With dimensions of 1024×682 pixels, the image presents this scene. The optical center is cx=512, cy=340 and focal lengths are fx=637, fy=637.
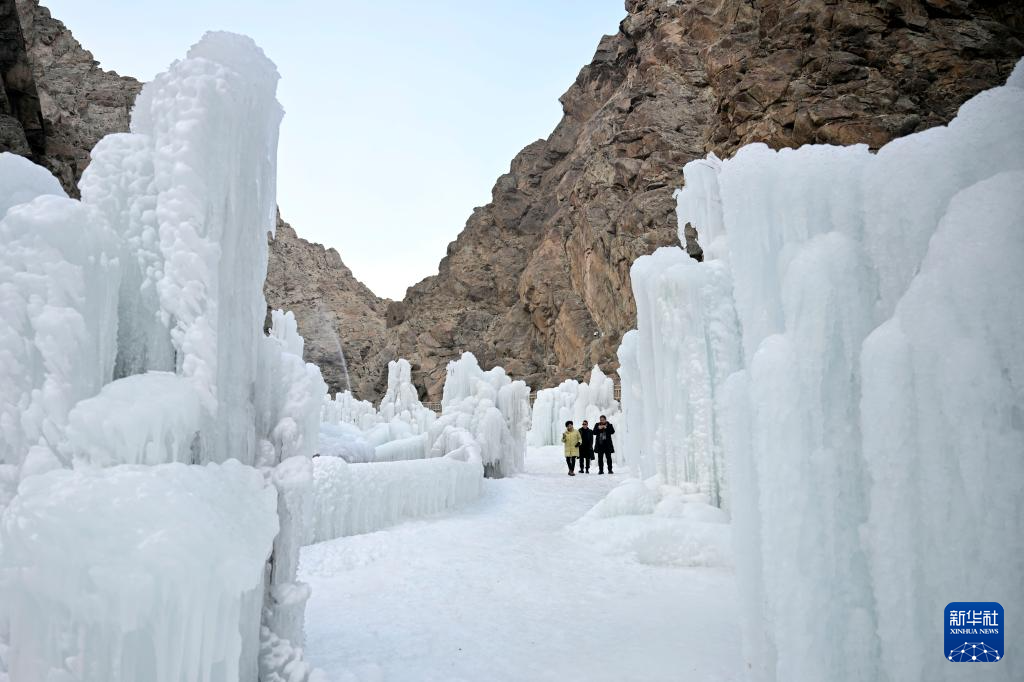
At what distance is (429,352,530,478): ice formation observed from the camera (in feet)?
47.6

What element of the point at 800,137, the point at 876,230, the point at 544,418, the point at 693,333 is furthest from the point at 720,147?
the point at 876,230

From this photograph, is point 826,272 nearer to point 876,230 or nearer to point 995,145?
point 876,230

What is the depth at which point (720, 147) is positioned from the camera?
A: 2327cm

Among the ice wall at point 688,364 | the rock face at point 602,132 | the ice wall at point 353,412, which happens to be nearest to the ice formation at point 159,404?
the ice wall at point 688,364

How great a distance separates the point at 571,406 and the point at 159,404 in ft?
80.0

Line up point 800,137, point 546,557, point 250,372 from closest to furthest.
Result: point 250,372, point 546,557, point 800,137

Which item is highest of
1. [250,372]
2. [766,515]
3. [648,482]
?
[250,372]

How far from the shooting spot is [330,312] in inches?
A: 2477

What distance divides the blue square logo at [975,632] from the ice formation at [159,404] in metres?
2.84

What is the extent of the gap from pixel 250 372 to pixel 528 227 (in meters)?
54.1

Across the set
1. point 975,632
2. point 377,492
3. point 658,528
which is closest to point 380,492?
point 377,492

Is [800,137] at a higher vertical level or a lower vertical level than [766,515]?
higher

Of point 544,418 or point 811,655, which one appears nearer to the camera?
point 811,655

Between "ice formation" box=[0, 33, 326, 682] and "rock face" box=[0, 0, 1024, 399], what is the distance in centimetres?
1956
